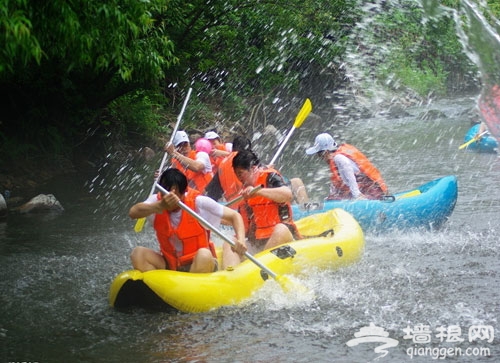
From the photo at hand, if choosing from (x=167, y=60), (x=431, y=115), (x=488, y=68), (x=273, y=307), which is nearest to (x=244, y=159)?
(x=273, y=307)

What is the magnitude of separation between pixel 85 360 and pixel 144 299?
33.1 inches

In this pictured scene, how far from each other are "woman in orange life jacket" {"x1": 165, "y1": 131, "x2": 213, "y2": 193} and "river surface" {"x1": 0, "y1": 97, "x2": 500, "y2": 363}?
905 mm

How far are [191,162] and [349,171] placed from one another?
171 cm

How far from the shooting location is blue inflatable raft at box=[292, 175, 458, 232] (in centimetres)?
758

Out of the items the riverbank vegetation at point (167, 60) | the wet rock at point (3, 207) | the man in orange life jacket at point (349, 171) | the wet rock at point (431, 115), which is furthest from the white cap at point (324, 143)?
the wet rock at point (431, 115)

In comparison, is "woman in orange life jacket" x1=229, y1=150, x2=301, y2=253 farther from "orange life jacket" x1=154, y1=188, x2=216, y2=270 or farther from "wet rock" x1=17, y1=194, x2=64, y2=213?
"wet rock" x1=17, y1=194, x2=64, y2=213

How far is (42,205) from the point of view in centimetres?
998

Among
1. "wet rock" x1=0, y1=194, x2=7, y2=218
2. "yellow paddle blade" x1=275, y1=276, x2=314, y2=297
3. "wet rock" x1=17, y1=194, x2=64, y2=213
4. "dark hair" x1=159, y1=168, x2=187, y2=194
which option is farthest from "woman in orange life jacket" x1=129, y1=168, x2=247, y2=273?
"wet rock" x1=17, y1=194, x2=64, y2=213

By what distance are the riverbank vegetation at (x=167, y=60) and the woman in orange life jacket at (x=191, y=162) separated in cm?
85

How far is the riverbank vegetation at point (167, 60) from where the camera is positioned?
16.6 ft

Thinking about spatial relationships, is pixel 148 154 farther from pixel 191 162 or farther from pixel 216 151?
pixel 191 162

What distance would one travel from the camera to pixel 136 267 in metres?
5.38

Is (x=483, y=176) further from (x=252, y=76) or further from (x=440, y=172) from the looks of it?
(x=252, y=76)

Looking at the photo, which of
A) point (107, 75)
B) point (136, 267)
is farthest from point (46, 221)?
point (136, 267)
